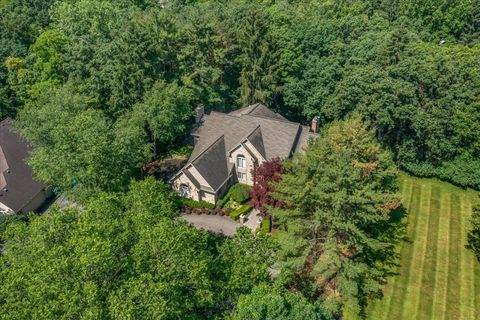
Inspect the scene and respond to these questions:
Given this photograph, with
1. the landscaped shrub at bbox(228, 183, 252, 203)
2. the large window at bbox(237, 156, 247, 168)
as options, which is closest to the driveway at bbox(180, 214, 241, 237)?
the landscaped shrub at bbox(228, 183, 252, 203)

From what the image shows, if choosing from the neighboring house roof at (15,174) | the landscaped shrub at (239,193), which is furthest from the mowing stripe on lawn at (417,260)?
the neighboring house roof at (15,174)

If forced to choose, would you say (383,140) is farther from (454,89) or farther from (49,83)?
(49,83)

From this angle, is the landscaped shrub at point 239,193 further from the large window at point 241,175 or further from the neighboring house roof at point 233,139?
the neighboring house roof at point 233,139

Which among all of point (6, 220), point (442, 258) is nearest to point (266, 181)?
point (442, 258)

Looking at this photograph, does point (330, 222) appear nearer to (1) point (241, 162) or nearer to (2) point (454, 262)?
(2) point (454, 262)

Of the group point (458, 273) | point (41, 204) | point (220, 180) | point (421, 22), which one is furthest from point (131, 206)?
point (421, 22)

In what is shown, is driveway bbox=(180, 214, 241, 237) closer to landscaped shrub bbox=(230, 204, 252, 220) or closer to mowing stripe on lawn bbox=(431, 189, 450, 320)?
landscaped shrub bbox=(230, 204, 252, 220)
